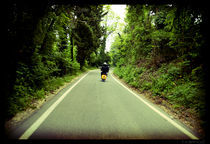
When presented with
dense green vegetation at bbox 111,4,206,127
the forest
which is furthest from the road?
dense green vegetation at bbox 111,4,206,127

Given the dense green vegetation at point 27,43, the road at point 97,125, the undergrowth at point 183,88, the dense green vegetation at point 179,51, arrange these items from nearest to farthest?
the road at point 97,125 < the dense green vegetation at point 27,43 < the dense green vegetation at point 179,51 < the undergrowth at point 183,88

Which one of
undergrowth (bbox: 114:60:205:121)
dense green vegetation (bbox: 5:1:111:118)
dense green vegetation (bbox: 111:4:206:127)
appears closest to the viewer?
dense green vegetation (bbox: 5:1:111:118)

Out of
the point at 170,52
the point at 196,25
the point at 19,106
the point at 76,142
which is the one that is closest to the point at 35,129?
the point at 76,142

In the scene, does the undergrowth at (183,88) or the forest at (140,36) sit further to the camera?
the undergrowth at (183,88)

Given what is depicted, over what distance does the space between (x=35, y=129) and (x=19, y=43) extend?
81.6 inches

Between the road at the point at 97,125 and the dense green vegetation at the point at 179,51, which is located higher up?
the dense green vegetation at the point at 179,51

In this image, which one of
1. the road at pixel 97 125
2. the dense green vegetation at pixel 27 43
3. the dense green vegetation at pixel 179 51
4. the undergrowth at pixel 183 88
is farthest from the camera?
the undergrowth at pixel 183 88

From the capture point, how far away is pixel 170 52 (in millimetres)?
Result: 8375

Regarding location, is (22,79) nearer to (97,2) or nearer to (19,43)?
(19,43)

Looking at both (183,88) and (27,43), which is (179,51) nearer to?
(183,88)

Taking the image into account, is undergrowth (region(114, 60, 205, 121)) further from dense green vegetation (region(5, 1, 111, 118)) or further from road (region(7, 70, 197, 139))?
dense green vegetation (region(5, 1, 111, 118))

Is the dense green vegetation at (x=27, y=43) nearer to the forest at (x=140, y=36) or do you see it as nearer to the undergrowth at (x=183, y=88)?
the forest at (x=140, y=36)

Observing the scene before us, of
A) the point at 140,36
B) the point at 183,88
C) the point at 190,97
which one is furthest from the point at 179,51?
the point at 140,36

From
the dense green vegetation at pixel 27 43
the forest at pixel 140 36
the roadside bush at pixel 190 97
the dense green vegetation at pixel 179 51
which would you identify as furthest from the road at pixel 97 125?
the dense green vegetation at pixel 179 51
